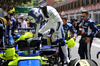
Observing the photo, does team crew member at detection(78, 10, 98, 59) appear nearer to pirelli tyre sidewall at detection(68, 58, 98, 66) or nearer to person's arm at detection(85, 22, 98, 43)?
person's arm at detection(85, 22, 98, 43)

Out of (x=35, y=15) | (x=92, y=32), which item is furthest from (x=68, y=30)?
(x=35, y=15)

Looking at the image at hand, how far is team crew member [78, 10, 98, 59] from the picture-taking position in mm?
6383

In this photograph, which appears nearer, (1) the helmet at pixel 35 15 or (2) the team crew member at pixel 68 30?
(1) the helmet at pixel 35 15

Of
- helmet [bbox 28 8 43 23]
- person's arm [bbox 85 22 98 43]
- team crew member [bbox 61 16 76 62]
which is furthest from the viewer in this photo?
team crew member [bbox 61 16 76 62]

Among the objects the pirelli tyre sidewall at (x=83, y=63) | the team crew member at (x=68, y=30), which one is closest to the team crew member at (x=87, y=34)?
the team crew member at (x=68, y=30)

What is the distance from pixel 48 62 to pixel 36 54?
47 cm

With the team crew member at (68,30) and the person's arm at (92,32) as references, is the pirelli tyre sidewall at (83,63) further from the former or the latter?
the team crew member at (68,30)

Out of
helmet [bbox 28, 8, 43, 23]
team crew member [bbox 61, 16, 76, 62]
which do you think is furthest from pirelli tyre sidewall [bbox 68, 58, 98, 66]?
team crew member [bbox 61, 16, 76, 62]

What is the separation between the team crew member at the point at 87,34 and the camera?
6.38m

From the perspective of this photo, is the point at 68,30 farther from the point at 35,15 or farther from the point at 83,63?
the point at 83,63

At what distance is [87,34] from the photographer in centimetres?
645

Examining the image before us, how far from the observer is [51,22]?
5609 mm

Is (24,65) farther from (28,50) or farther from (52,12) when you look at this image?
(52,12)

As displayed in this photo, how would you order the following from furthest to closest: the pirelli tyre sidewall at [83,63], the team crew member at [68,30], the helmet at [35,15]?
1. the team crew member at [68,30]
2. the helmet at [35,15]
3. the pirelli tyre sidewall at [83,63]
